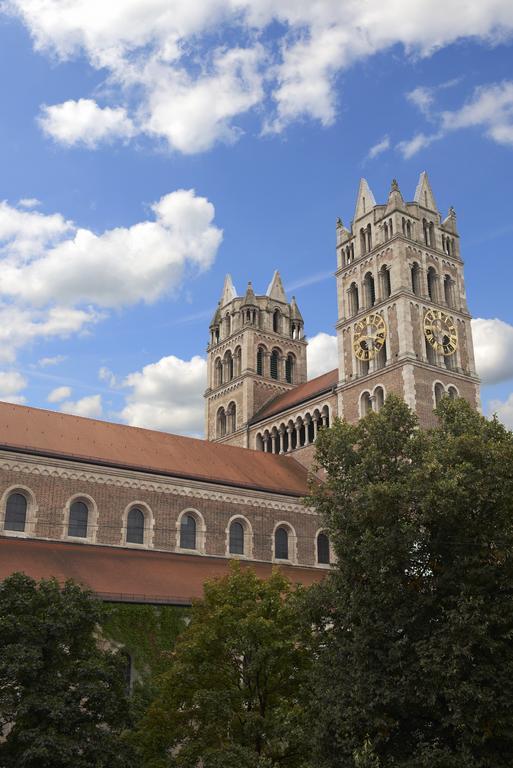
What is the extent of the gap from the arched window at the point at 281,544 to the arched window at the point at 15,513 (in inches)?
598

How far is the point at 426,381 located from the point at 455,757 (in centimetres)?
3369

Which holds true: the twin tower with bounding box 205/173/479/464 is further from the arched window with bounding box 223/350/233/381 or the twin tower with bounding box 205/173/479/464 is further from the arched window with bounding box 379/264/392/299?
the arched window with bounding box 223/350/233/381

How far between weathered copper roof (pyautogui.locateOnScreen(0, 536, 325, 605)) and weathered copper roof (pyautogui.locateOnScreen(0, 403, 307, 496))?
469 centimetres

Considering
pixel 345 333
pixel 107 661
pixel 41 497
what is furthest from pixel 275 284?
pixel 107 661

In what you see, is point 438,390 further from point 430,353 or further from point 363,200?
point 363,200

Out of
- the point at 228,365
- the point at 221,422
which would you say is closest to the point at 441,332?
the point at 228,365


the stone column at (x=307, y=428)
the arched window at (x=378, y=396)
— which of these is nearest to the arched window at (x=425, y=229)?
the arched window at (x=378, y=396)

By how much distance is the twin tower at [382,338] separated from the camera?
49.5m

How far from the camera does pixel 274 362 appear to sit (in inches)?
2616

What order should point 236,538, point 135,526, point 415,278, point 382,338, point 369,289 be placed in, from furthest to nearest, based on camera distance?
point 369,289 → point 415,278 → point 382,338 → point 236,538 → point 135,526

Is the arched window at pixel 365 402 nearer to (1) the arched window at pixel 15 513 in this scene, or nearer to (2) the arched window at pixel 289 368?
(2) the arched window at pixel 289 368

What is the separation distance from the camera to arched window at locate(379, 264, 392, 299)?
52.6 m

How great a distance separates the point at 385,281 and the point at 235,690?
36.1m

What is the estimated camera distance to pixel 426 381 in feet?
159
